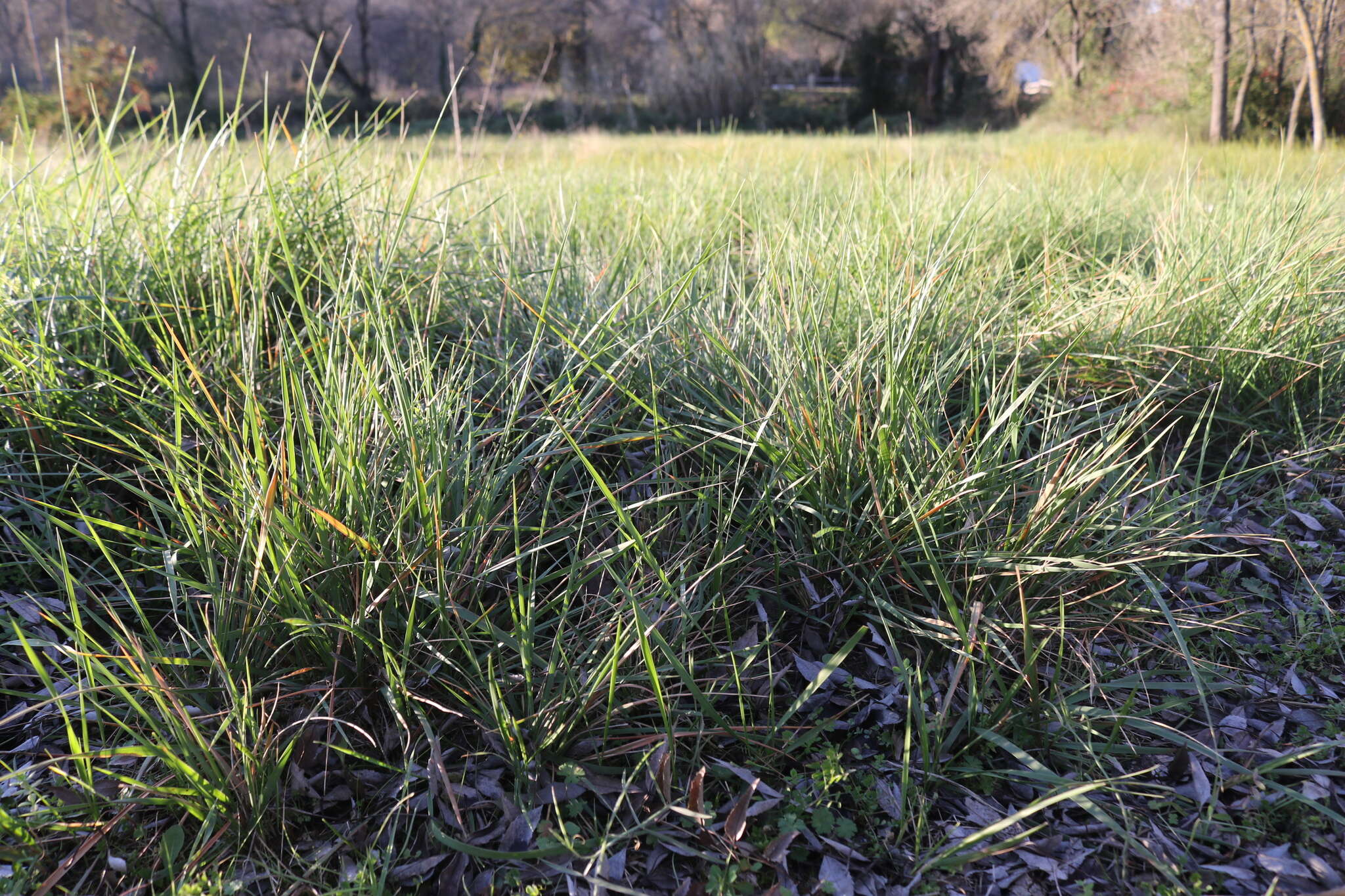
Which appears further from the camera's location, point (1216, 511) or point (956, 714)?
point (1216, 511)

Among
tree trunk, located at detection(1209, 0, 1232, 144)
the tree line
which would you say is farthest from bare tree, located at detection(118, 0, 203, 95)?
tree trunk, located at detection(1209, 0, 1232, 144)

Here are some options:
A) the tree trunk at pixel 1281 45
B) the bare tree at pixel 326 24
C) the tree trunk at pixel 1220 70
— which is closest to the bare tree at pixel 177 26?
the bare tree at pixel 326 24

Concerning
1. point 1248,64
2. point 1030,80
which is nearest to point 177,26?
point 1030,80

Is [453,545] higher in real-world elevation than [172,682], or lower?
higher

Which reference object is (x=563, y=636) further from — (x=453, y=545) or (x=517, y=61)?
(x=517, y=61)

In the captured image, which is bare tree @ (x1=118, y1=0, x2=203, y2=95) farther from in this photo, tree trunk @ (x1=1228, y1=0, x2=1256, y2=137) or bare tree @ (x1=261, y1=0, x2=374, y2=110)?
tree trunk @ (x1=1228, y1=0, x2=1256, y2=137)

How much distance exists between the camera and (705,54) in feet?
71.2

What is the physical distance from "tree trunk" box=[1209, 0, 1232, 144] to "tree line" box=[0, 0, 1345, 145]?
2798mm

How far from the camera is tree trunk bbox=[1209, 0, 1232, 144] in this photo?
10.8 metres

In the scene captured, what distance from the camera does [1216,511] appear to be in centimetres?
222

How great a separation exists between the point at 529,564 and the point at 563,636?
0.92 feet

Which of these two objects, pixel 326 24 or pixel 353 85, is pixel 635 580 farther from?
pixel 326 24

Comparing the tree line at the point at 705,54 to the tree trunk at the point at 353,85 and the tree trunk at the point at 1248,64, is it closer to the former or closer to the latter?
the tree trunk at the point at 353,85

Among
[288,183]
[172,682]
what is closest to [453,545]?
[172,682]
